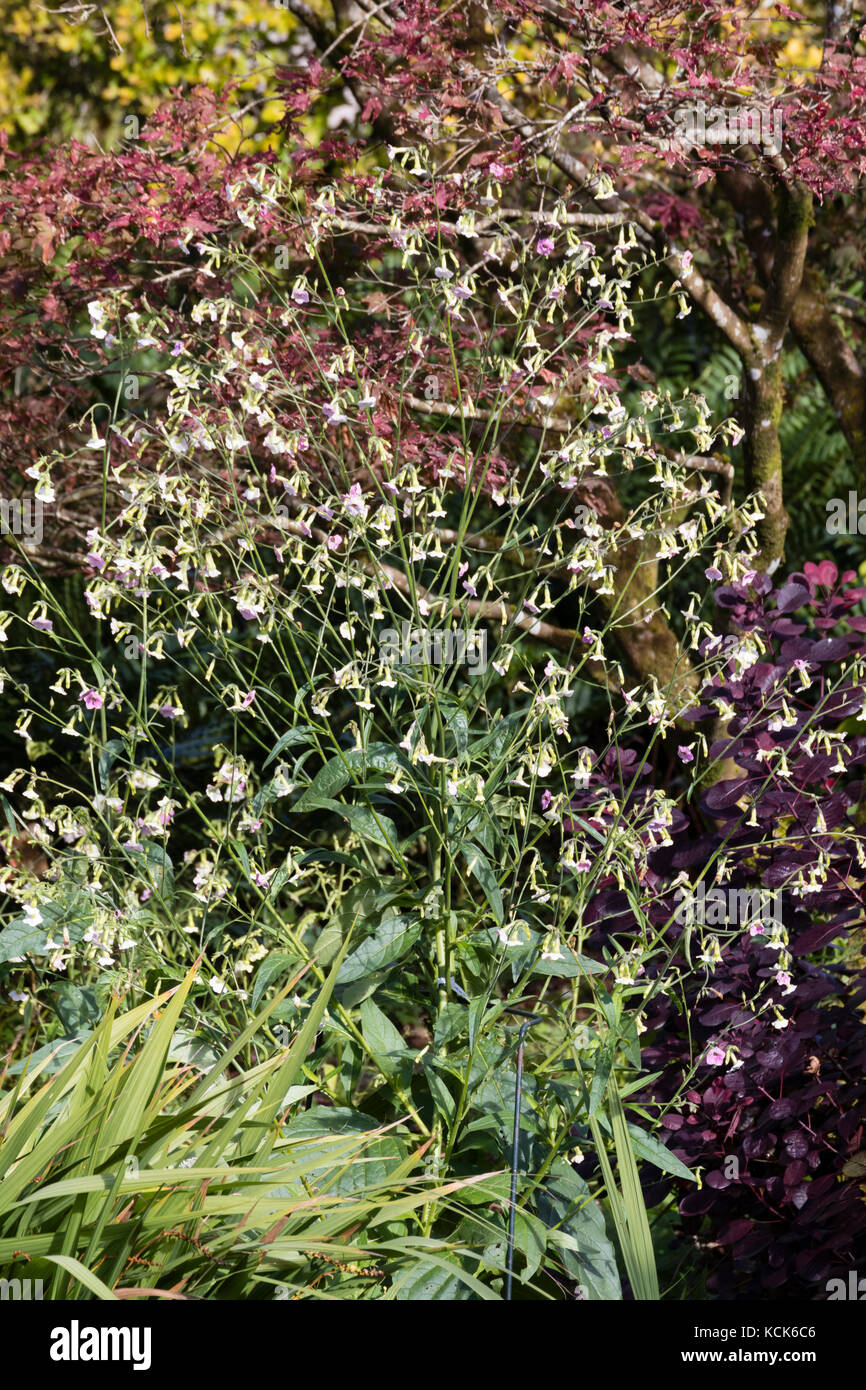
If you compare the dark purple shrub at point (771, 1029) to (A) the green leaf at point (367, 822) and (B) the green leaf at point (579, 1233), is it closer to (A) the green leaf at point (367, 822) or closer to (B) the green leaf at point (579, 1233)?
(B) the green leaf at point (579, 1233)

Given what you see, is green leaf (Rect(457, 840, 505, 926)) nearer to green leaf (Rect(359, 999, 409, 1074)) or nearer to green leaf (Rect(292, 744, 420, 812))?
green leaf (Rect(292, 744, 420, 812))

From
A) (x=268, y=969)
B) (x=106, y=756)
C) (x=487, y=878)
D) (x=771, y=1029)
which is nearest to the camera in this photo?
(x=487, y=878)

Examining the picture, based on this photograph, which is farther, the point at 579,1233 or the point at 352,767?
the point at 352,767

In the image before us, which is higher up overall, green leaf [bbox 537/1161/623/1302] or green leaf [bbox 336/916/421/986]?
green leaf [bbox 336/916/421/986]

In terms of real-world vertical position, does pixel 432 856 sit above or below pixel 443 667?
below

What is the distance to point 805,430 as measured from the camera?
6.34 metres

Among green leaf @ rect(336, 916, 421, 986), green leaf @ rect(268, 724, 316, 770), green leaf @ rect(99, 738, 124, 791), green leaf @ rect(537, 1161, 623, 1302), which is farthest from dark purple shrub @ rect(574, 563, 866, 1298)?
green leaf @ rect(99, 738, 124, 791)

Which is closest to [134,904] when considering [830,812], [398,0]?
[830,812]

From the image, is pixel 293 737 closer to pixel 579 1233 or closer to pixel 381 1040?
pixel 381 1040

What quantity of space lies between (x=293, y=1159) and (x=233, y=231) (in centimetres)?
249

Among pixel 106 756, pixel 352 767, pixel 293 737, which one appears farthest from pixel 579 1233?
pixel 106 756

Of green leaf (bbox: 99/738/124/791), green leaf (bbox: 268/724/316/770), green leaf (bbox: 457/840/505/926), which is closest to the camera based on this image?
green leaf (bbox: 457/840/505/926)

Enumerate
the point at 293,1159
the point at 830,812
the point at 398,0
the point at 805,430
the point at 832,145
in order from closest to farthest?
the point at 293,1159 < the point at 830,812 < the point at 832,145 < the point at 398,0 < the point at 805,430
